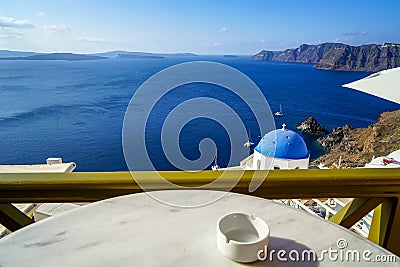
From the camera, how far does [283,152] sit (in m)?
6.37

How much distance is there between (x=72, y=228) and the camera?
2.38 ft

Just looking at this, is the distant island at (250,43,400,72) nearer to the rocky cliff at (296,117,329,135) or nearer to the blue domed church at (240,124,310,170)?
the rocky cliff at (296,117,329,135)

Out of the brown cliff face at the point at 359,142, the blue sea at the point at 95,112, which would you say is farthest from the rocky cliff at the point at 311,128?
the brown cliff face at the point at 359,142

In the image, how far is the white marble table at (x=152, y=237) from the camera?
2.02ft

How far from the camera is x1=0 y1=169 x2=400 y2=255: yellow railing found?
0.93 meters

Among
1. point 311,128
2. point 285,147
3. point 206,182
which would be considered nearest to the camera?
point 206,182

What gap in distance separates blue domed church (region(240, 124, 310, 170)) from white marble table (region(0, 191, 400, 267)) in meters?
Answer: 5.54

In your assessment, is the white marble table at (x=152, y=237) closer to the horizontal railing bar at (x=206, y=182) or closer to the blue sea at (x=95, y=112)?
the horizontal railing bar at (x=206, y=182)

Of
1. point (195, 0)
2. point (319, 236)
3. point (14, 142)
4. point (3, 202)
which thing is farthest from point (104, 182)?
point (14, 142)

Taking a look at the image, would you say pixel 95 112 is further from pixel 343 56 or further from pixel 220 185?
pixel 343 56

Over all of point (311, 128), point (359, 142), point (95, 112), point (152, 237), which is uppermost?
point (152, 237)

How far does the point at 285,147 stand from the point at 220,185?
223 inches

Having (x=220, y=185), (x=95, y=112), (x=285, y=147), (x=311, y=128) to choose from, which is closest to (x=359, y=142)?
(x=311, y=128)

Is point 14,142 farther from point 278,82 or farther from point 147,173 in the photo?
point 278,82
